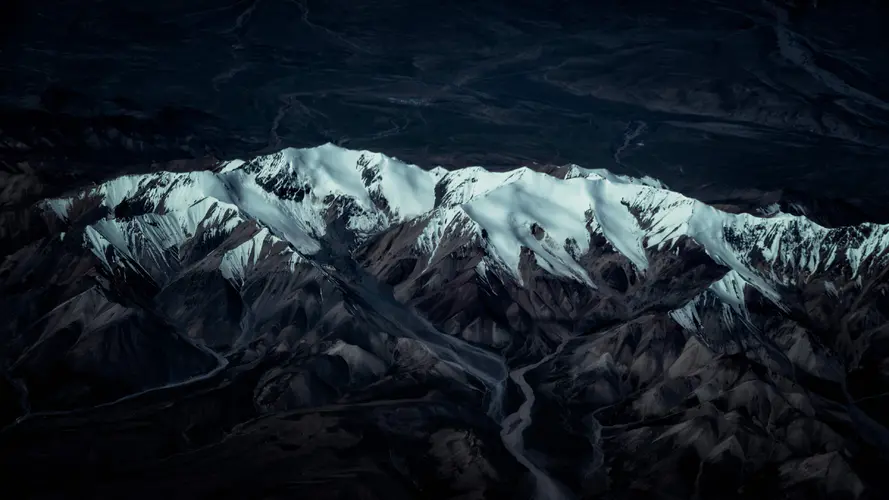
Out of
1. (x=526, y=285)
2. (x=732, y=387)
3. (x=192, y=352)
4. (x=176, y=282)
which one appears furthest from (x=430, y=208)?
(x=732, y=387)

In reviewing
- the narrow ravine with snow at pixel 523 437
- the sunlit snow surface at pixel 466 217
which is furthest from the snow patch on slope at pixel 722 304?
the narrow ravine with snow at pixel 523 437

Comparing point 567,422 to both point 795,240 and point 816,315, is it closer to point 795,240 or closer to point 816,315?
point 816,315

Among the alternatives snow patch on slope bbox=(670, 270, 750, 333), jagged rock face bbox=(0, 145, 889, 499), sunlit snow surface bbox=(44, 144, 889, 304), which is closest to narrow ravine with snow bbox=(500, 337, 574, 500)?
jagged rock face bbox=(0, 145, 889, 499)

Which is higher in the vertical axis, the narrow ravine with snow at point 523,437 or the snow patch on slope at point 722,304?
the narrow ravine with snow at point 523,437

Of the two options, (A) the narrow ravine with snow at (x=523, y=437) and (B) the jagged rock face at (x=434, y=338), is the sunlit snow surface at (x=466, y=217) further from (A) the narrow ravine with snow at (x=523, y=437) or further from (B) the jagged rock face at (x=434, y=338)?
(A) the narrow ravine with snow at (x=523, y=437)

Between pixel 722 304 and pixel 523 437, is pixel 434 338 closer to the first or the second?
pixel 523 437

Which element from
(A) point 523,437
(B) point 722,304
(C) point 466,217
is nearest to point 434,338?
(C) point 466,217
